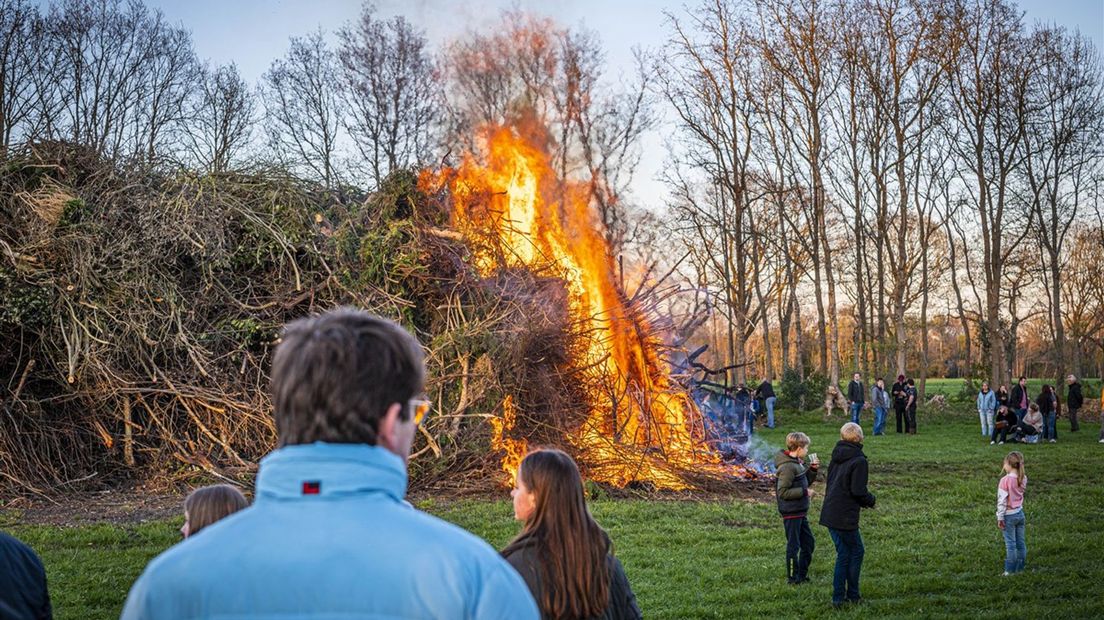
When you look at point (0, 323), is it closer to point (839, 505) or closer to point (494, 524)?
point (494, 524)

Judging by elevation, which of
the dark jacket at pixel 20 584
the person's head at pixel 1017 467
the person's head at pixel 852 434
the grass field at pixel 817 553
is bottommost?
the grass field at pixel 817 553

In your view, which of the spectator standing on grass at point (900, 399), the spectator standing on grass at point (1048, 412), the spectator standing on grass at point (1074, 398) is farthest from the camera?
the spectator standing on grass at point (900, 399)

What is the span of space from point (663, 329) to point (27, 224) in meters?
10.5

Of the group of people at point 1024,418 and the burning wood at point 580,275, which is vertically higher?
the burning wood at point 580,275

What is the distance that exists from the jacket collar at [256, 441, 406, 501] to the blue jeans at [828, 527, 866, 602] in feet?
24.6

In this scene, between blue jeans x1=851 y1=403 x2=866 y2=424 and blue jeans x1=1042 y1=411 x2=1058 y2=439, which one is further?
blue jeans x1=851 y1=403 x2=866 y2=424

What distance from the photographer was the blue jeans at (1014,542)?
967 centimetres

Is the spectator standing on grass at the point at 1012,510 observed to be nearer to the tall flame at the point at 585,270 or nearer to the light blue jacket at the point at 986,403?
the tall flame at the point at 585,270

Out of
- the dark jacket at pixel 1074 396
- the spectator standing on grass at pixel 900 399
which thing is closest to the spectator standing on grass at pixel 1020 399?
the dark jacket at pixel 1074 396

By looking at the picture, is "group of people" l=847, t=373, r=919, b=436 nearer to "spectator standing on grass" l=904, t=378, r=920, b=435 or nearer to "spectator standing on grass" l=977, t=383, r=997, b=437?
"spectator standing on grass" l=904, t=378, r=920, b=435

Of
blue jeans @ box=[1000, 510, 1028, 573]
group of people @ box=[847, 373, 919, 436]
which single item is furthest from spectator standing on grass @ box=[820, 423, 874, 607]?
group of people @ box=[847, 373, 919, 436]

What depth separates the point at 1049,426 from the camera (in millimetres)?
24328

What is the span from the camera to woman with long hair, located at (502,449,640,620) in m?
3.74

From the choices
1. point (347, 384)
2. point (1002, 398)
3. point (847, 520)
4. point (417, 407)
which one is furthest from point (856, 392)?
point (347, 384)
